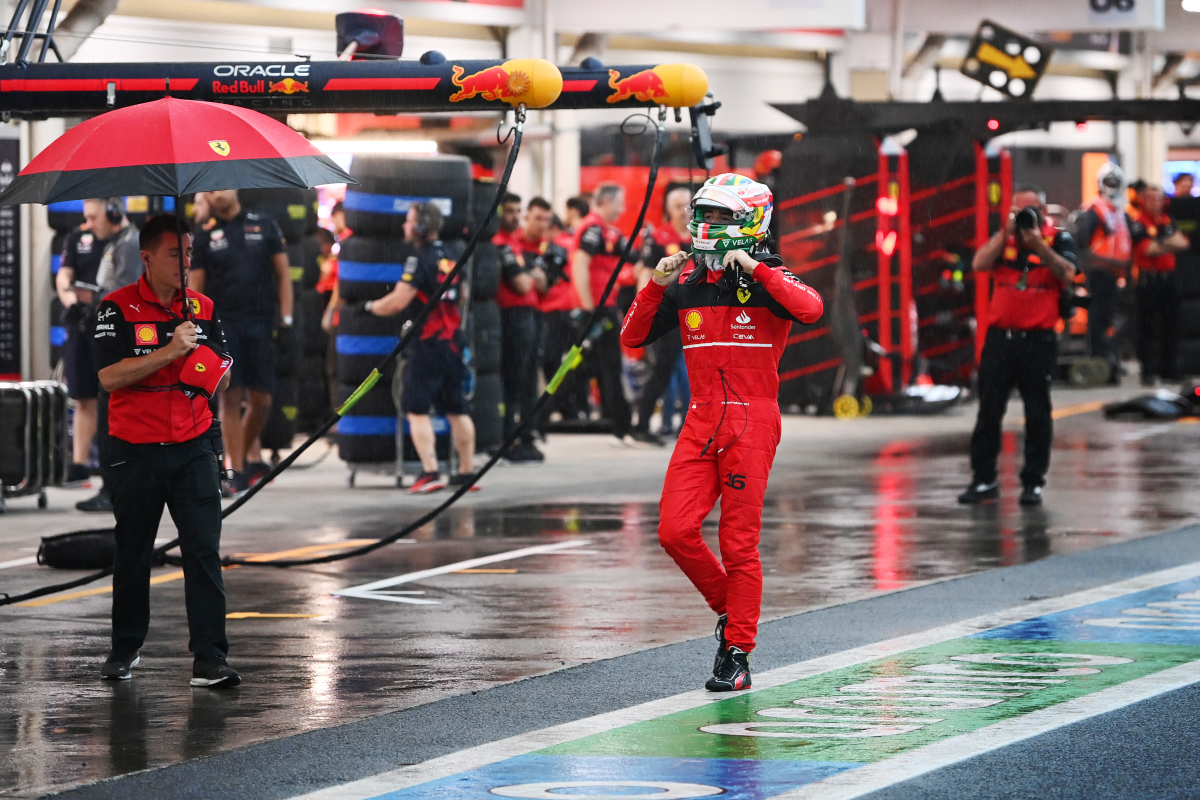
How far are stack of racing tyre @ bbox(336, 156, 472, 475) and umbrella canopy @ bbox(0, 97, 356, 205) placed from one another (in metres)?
6.73

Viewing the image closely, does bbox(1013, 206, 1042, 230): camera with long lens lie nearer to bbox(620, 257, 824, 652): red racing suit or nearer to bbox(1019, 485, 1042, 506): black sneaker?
bbox(1019, 485, 1042, 506): black sneaker

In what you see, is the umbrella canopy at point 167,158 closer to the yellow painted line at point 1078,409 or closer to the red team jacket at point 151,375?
the red team jacket at point 151,375

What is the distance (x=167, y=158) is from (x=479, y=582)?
342 centimetres

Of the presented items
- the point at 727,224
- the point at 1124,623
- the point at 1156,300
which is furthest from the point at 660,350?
the point at 727,224

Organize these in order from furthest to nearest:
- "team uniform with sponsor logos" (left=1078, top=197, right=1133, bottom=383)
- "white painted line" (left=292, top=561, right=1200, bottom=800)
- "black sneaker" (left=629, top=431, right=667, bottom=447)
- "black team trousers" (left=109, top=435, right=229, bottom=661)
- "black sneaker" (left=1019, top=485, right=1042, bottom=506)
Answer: "team uniform with sponsor logos" (left=1078, top=197, right=1133, bottom=383) → "black sneaker" (left=629, top=431, right=667, bottom=447) → "black sneaker" (left=1019, top=485, right=1042, bottom=506) → "black team trousers" (left=109, top=435, right=229, bottom=661) → "white painted line" (left=292, top=561, right=1200, bottom=800)

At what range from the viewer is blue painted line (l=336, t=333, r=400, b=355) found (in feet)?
46.8

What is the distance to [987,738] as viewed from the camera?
243 inches

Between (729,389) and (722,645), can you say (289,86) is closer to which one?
(729,389)

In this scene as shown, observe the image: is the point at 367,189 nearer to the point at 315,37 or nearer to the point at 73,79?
the point at 73,79

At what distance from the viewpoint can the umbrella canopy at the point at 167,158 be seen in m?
7.05

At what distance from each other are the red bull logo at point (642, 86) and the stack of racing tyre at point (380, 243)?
4.92m

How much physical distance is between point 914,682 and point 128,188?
3.35 m

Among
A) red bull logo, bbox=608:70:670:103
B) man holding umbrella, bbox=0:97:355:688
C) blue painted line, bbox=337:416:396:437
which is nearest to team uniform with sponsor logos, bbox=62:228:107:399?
blue painted line, bbox=337:416:396:437

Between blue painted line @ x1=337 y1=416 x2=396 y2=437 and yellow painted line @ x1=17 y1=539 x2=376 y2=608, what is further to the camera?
blue painted line @ x1=337 y1=416 x2=396 y2=437
